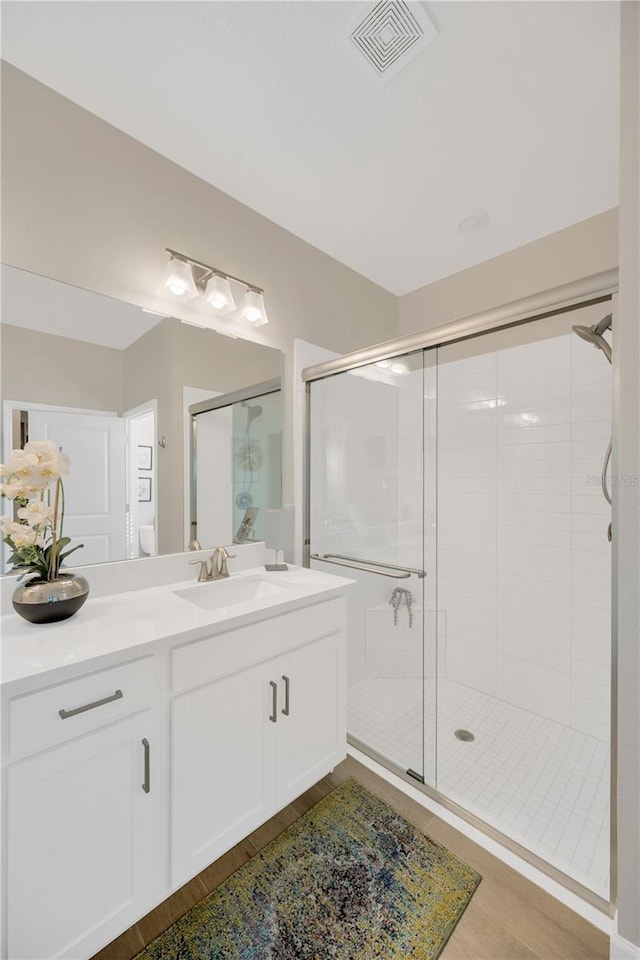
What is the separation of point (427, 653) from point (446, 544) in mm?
830

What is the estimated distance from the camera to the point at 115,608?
1.39m

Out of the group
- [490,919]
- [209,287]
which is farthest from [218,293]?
[490,919]

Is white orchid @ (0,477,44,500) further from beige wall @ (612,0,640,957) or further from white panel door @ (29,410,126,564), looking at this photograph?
beige wall @ (612,0,640,957)

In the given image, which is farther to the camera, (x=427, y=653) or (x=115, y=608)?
(x=427, y=653)

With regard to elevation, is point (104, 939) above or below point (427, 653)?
below

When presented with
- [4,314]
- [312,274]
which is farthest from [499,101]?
[4,314]

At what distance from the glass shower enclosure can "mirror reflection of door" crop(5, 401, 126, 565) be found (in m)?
1.03

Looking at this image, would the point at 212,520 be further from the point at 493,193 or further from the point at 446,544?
the point at 493,193

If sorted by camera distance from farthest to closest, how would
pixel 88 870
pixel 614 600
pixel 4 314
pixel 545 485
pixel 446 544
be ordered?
pixel 446 544, pixel 545 485, pixel 4 314, pixel 614 600, pixel 88 870

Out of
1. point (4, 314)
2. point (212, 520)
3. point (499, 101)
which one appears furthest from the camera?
point (212, 520)

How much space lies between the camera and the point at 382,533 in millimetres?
2182

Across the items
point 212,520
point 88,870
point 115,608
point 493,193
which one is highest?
point 493,193

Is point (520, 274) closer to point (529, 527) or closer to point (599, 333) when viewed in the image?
point (599, 333)

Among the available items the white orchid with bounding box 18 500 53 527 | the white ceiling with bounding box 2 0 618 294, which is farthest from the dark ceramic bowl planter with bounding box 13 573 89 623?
the white ceiling with bounding box 2 0 618 294
